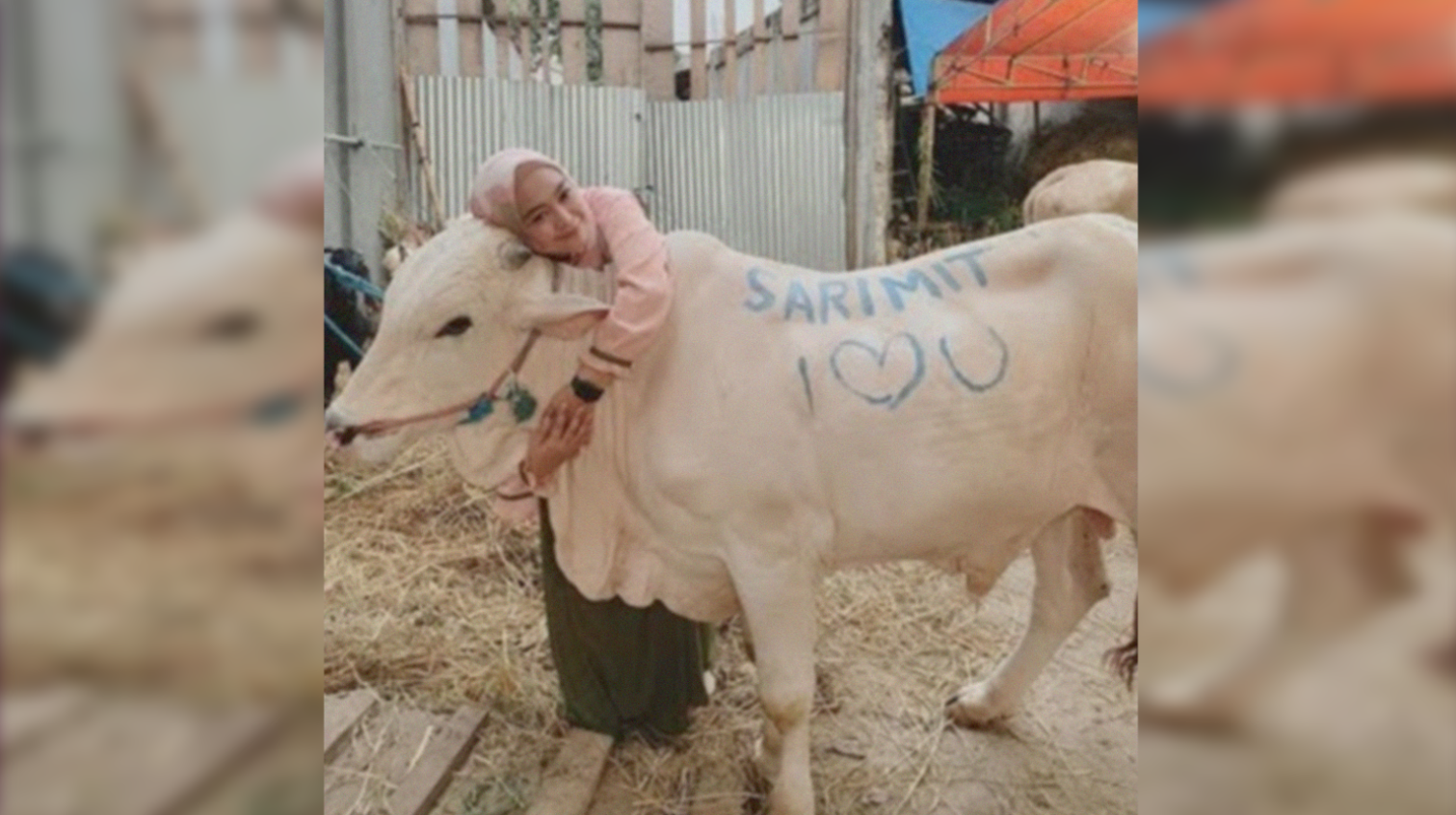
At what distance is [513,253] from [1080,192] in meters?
2.32

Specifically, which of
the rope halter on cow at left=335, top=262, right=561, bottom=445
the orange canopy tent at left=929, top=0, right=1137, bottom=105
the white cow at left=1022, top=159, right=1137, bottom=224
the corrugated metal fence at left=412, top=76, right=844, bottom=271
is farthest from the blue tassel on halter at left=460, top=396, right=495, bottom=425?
the orange canopy tent at left=929, top=0, right=1137, bottom=105

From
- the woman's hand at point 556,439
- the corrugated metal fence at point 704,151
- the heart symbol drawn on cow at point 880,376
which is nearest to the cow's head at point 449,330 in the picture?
the woman's hand at point 556,439

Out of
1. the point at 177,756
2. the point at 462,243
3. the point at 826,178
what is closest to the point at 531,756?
the point at 462,243

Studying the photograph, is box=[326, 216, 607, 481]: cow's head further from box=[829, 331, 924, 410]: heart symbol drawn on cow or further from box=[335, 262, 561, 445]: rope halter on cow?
box=[829, 331, 924, 410]: heart symbol drawn on cow

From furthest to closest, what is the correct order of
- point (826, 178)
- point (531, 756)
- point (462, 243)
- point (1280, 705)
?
point (826, 178) → point (531, 756) → point (462, 243) → point (1280, 705)

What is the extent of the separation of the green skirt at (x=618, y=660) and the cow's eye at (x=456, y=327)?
65cm

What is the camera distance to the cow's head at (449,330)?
1778mm

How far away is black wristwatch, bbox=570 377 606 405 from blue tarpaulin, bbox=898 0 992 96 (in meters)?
4.89

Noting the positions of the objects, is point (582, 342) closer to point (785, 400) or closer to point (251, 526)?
point (785, 400)

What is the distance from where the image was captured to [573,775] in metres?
2.31

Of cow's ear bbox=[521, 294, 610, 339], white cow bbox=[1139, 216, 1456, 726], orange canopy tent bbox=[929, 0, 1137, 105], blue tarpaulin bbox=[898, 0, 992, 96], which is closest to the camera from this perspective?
white cow bbox=[1139, 216, 1456, 726]

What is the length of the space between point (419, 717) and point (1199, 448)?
2.31m

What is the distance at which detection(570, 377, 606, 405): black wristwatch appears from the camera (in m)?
1.85

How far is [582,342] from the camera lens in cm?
191
